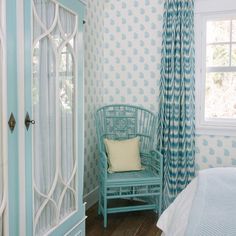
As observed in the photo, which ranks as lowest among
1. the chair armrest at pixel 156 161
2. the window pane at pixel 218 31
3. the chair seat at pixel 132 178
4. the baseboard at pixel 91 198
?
the baseboard at pixel 91 198

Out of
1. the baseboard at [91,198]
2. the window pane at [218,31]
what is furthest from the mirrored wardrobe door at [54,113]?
the window pane at [218,31]

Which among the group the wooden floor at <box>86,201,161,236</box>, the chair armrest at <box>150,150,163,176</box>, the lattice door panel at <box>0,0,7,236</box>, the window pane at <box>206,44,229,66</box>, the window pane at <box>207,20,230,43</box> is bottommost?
the wooden floor at <box>86,201,161,236</box>

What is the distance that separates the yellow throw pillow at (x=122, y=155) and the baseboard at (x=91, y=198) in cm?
45

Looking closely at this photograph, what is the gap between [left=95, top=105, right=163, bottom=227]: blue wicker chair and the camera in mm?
2934

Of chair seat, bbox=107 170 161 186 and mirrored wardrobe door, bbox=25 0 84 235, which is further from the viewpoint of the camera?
chair seat, bbox=107 170 161 186

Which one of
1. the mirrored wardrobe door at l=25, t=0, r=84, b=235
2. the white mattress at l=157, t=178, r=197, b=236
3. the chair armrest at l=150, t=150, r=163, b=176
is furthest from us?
the chair armrest at l=150, t=150, r=163, b=176

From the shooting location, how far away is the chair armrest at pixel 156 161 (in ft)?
9.56

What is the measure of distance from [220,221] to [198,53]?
222cm

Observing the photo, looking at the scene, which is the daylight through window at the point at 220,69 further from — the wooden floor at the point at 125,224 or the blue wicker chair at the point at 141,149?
the wooden floor at the point at 125,224

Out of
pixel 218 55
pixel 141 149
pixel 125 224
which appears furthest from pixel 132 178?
pixel 218 55

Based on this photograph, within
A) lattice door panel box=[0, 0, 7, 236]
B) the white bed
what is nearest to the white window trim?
the white bed

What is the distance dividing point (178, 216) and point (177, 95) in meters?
1.72

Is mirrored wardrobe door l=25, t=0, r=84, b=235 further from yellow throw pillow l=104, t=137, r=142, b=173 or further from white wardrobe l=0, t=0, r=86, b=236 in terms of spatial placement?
yellow throw pillow l=104, t=137, r=142, b=173

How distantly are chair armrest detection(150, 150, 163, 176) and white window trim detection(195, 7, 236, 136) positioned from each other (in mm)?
517
